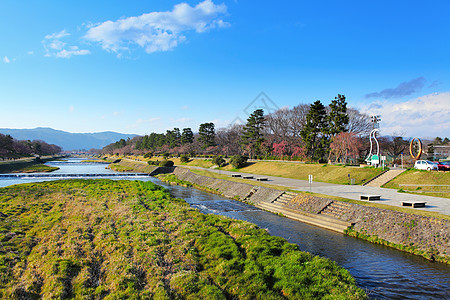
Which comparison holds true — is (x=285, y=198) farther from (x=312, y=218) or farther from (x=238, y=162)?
(x=238, y=162)

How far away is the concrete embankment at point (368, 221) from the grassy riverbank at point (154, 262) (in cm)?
509

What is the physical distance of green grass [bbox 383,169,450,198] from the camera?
21706mm

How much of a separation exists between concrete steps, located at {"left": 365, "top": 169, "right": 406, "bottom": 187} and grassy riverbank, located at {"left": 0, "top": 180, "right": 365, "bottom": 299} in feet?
56.7

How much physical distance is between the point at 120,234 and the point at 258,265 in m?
6.85

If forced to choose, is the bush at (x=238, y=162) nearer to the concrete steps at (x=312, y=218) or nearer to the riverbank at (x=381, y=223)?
the riverbank at (x=381, y=223)

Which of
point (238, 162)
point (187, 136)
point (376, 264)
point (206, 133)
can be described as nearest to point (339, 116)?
point (238, 162)

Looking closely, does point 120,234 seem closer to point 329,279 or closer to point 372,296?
point 329,279

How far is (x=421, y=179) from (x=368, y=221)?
39.5 feet

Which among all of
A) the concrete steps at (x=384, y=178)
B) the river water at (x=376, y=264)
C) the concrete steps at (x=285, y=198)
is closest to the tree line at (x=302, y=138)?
the concrete steps at (x=384, y=178)

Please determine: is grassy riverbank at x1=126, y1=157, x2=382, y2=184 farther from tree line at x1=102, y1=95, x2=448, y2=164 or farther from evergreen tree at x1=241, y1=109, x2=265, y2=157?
evergreen tree at x1=241, y1=109, x2=265, y2=157

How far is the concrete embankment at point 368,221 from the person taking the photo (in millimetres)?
11977

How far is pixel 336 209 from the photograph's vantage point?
58.2ft

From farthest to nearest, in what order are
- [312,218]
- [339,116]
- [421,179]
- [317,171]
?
[339,116] → [317,171] → [421,179] → [312,218]

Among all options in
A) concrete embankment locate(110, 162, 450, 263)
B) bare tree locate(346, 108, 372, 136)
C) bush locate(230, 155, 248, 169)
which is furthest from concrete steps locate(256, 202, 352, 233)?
bare tree locate(346, 108, 372, 136)
